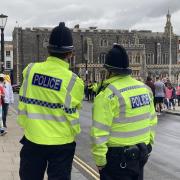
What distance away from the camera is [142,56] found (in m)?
124

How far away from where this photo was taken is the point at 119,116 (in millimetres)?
4723

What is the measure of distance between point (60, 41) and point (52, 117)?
2.26ft

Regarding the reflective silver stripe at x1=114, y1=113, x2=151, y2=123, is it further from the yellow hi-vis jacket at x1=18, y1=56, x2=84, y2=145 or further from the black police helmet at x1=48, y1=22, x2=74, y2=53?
the black police helmet at x1=48, y1=22, x2=74, y2=53

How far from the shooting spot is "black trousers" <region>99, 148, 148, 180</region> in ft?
15.2

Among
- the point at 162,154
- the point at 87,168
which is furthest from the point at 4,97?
the point at 87,168

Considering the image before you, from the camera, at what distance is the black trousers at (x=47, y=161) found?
464 cm

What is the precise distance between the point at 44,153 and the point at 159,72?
12172cm

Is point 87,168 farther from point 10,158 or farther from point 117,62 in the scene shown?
point 117,62

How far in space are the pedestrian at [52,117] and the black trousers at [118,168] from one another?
12.4 inches

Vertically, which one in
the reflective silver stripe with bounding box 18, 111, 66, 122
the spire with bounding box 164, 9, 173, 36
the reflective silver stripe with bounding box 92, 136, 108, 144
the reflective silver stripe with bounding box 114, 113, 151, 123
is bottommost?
the reflective silver stripe with bounding box 92, 136, 108, 144

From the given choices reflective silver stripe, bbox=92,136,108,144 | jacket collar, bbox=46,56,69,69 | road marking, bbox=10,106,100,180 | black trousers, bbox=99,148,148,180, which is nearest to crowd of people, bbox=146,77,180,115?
road marking, bbox=10,106,100,180

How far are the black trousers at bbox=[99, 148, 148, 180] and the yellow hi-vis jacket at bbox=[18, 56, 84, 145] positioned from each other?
37 cm

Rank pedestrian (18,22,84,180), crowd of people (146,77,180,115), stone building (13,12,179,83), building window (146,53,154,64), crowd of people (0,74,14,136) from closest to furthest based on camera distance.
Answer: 1. pedestrian (18,22,84,180)
2. crowd of people (0,74,14,136)
3. crowd of people (146,77,180,115)
4. stone building (13,12,179,83)
5. building window (146,53,154,64)

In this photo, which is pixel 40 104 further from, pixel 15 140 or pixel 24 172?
pixel 15 140
